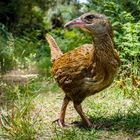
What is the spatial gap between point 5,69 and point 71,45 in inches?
48.2

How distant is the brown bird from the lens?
5270 millimetres

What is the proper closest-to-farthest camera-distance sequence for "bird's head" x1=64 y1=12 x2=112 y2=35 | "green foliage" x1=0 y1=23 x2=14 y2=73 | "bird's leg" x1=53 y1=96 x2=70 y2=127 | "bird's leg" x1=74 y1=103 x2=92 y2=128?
"bird's head" x1=64 y1=12 x2=112 y2=35
"bird's leg" x1=74 y1=103 x2=92 y2=128
"bird's leg" x1=53 y1=96 x2=70 y2=127
"green foliage" x1=0 y1=23 x2=14 y2=73

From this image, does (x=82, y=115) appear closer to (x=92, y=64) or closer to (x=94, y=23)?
(x=92, y=64)

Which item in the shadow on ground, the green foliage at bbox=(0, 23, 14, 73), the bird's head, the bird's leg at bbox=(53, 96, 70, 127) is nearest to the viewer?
the bird's head

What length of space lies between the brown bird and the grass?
25cm

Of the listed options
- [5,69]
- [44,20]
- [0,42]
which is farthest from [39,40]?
[5,69]

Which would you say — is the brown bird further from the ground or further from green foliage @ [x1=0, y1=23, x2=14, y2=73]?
green foliage @ [x1=0, y1=23, x2=14, y2=73]

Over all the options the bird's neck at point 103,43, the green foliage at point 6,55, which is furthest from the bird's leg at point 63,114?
the green foliage at point 6,55

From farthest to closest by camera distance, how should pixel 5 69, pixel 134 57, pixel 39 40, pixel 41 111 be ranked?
pixel 39 40 → pixel 5 69 → pixel 134 57 → pixel 41 111

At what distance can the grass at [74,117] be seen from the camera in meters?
5.30

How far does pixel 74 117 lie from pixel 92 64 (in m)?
0.95

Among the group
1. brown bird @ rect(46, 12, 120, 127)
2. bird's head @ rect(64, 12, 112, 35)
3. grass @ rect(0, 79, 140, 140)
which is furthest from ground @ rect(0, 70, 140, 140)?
bird's head @ rect(64, 12, 112, 35)

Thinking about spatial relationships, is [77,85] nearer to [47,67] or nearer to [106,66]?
[106,66]

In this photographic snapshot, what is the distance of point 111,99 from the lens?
6.71 m
